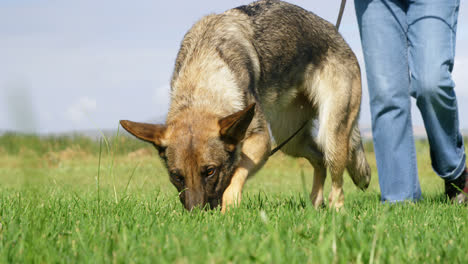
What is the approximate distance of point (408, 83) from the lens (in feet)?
15.4

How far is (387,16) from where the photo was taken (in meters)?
4.62

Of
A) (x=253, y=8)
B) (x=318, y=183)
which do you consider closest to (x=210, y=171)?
(x=253, y=8)

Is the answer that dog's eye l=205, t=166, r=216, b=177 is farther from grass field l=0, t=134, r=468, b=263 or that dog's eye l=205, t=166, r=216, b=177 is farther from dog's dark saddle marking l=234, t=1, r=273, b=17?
dog's dark saddle marking l=234, t=1, r=273, b=17

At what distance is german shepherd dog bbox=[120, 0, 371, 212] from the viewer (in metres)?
3.75

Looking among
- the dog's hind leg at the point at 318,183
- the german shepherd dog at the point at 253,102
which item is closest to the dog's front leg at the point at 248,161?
the german shepherd dog at the point at 253,102

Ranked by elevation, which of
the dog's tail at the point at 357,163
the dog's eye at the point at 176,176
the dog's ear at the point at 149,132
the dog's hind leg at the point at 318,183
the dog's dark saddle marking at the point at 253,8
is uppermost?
the dog's dark saddle marking at the point at 253,8

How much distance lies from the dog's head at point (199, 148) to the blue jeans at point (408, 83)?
1715 mm

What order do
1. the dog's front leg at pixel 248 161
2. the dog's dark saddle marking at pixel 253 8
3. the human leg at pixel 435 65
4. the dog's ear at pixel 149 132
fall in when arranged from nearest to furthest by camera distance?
1. the dog's ear at pixel 149 132
2. the dog's front leg at pixel 248 161
3. the human leg at pixel 435 65
4. the dog's dark saddle marking at pixel 253 8

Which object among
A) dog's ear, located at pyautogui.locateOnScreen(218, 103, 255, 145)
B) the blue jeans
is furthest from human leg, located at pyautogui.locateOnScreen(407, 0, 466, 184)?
dog's ear, located at pyautogui.locateOnScreen(218, 103, 255, 145)

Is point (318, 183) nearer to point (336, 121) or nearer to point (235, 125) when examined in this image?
point (336, 121)

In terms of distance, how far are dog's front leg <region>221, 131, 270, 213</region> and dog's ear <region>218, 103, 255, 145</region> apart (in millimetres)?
304

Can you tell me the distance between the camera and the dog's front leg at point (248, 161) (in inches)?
159

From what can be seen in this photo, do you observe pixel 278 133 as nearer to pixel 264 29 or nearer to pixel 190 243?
pixel 264 29

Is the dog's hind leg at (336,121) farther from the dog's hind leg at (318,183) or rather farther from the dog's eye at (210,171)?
the dog's eye at (210,171)
